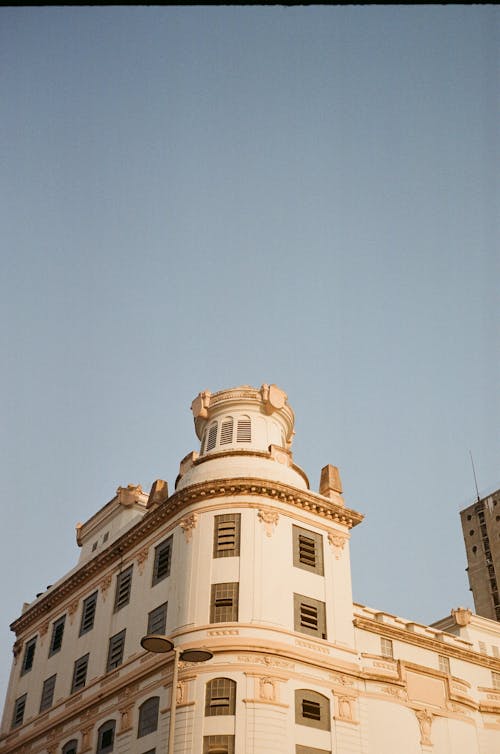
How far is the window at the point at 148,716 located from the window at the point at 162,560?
22.2 ft

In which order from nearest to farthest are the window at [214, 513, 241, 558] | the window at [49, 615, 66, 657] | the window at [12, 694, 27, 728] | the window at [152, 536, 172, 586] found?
1. the window at [214, 513, 241, 558]
2. the window at [152, 536, 172, 586]
3. the window at [49, 615, 66, 657]
4. the window at [12, 694, 27, 728]

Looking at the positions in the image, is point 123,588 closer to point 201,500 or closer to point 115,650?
point 115,650

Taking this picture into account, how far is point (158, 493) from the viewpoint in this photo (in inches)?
1873

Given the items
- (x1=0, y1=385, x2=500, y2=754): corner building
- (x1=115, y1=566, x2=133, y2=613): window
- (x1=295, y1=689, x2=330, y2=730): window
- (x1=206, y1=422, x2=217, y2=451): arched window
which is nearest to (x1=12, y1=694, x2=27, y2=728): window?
(x1=0, y1=385, x2=500, y2=754): corner building

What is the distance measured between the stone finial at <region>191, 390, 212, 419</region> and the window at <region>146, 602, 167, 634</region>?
13.9 m

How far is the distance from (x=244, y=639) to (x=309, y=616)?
4.79m

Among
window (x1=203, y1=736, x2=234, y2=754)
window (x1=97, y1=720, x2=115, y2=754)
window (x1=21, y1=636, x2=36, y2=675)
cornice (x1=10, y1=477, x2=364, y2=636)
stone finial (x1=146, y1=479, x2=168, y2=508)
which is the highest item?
stone finial (x1=146, y1=479, x2=168, y2=508)

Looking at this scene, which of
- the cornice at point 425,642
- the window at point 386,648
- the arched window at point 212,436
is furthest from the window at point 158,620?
the window at point 386,648

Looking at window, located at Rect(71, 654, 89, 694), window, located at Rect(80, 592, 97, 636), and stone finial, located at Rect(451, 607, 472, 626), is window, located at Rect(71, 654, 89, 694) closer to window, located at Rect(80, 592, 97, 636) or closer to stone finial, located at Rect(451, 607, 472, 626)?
window, located at Rect(80, 592, 97, 636)

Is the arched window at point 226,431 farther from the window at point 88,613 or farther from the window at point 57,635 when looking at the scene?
the window at point 57,635

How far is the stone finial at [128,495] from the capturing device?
5234cm

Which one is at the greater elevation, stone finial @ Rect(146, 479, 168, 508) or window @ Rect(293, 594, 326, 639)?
stone finial @ Rect(146, 479, 168, 508)

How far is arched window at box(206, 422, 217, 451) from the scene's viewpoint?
161ft

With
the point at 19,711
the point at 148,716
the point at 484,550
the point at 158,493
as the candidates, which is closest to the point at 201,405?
the point at 158,493
